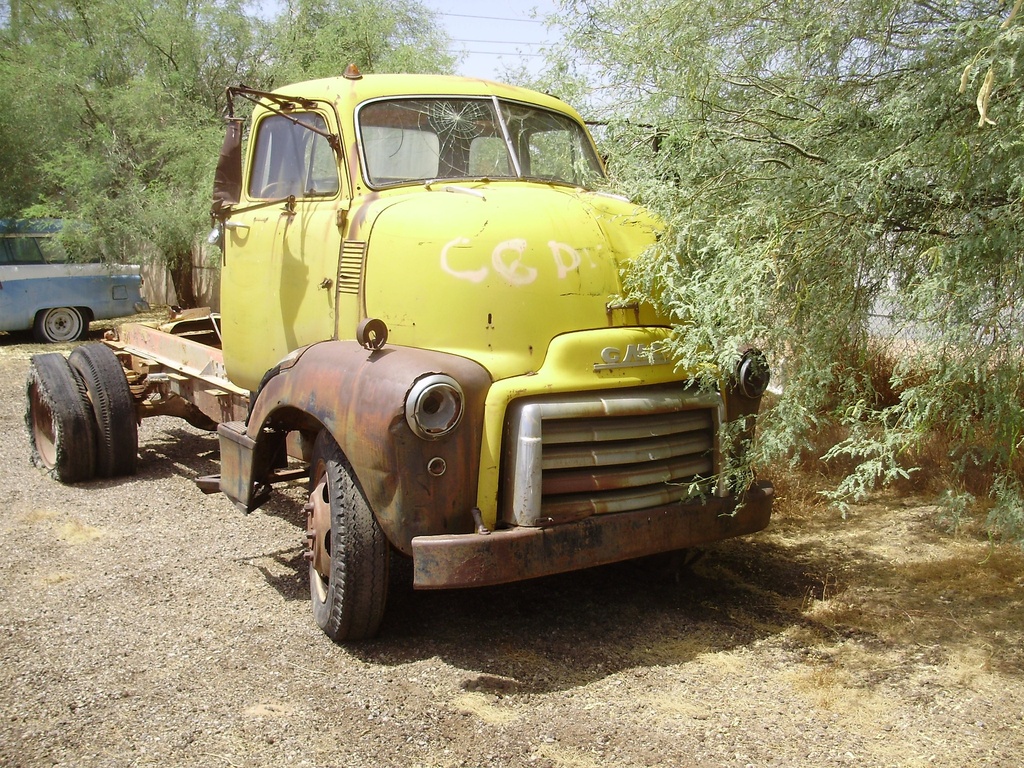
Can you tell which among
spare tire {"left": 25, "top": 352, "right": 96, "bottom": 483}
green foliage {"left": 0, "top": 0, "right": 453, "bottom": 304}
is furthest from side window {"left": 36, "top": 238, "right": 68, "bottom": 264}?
spare tire {"left": 25, "top": 352, "right": 96, "bottom": 483}

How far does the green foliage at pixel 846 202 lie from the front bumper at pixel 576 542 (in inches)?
18.6

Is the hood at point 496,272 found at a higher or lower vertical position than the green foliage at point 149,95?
lower

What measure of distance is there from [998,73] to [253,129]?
3914mm

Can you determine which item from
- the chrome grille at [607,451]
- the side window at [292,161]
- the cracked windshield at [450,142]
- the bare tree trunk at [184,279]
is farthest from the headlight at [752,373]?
the bare tree trunk at [184,279]

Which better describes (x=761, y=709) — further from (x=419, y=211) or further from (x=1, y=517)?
(x=1, y=517)

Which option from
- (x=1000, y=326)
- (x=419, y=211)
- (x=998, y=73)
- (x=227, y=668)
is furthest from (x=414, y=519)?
(x=998, y=73)

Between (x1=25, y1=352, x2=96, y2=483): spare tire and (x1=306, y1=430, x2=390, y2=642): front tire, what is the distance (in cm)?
331

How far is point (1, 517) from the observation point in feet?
20.3

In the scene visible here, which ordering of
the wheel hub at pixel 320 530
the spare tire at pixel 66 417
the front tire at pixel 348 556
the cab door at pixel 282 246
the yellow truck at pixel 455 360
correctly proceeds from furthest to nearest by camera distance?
1. the spare tire at pixel 66 417
2. the cab door at pixel 282 246
3. the wheel hub at pixel 320 530
4. the front tire at pixel 348 556
5. the yellow truck at pixel 455 360

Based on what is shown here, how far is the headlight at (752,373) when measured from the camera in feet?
14.5

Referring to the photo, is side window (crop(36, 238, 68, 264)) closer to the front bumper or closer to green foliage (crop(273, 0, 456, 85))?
green foliage (crop(273, 0, 456, 85))

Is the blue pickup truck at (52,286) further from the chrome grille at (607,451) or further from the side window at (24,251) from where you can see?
the chrome grille at (607,451)

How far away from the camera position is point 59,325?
1527 centimetres

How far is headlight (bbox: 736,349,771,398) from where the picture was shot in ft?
14.5
